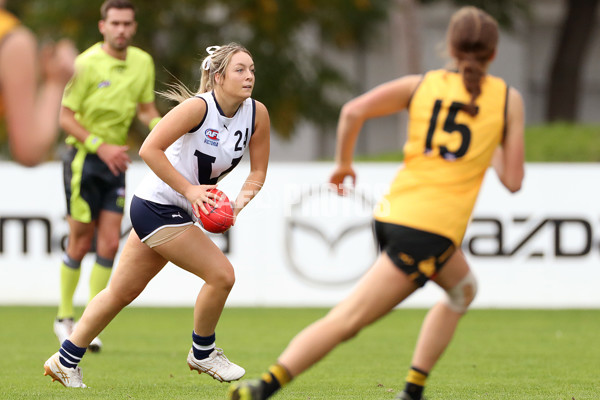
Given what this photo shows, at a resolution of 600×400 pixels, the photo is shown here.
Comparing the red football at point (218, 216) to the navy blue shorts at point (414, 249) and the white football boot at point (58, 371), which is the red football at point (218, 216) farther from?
the white football boot at point (58, 371)

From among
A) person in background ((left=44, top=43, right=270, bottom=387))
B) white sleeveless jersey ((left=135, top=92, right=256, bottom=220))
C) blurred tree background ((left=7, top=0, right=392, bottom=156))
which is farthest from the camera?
blurred tree background ((left=7, top=0, right=392, bottom=156))

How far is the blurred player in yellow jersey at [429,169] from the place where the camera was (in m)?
4.62

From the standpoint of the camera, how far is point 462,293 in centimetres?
495

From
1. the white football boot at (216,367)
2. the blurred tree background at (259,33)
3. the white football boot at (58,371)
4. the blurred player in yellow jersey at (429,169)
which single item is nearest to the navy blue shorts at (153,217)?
the white football boot at (216,367)

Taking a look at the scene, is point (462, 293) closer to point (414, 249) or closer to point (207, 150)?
point (414, 249)

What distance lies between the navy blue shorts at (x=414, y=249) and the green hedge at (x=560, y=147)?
10.3 m

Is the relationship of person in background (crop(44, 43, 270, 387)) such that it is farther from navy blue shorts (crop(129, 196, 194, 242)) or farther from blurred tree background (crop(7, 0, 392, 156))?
blurred tree background (crop(7, 0, 392, 156))

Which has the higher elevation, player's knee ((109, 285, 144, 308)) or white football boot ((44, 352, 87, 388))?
player's knee ((109, 285, 144, 308))

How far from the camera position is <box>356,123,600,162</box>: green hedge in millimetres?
14875

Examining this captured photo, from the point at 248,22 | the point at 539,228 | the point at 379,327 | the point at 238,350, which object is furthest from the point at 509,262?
the point at 248,22

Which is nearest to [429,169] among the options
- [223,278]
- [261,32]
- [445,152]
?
[445,152]

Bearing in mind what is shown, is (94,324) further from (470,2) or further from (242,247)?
(470,2)

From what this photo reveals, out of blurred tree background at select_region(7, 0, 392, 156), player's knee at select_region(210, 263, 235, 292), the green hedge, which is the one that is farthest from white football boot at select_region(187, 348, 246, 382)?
blurred tree background at select_region(7, 0, 392, 156)

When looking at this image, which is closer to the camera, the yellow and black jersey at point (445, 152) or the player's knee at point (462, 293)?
the yellow and black jersey at point (445, 152)
